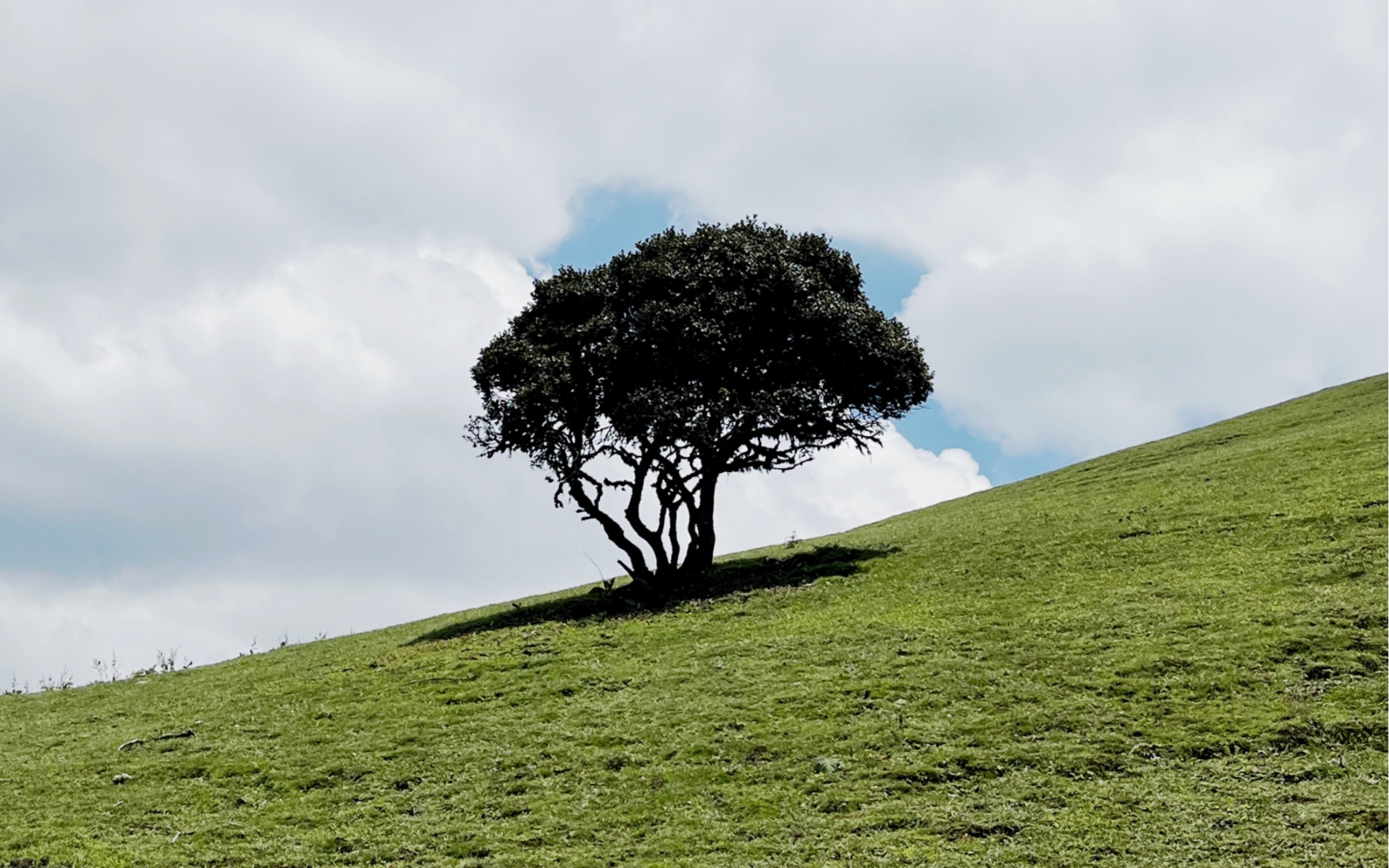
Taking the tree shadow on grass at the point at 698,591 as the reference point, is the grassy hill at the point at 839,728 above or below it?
below

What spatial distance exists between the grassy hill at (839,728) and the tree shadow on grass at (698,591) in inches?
23.7

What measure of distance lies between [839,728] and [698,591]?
1446 cm

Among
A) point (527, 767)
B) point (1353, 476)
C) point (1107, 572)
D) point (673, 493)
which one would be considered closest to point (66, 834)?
point (527, 767)

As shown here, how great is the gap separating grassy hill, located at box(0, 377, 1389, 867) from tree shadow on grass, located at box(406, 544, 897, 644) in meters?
0.60

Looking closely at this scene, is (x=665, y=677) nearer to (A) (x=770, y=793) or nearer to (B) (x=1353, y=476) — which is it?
(A) (x=770, y=793)

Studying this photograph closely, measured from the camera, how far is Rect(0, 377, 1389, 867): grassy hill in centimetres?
1445

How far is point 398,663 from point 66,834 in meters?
11.3

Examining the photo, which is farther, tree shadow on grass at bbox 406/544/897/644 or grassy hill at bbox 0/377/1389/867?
tree shadow on grass at bbox 406/544/897/644

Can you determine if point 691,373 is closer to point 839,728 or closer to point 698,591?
point 698,591

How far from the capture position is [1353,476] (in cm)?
3159

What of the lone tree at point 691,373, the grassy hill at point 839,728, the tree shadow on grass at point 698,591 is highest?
the lone tree at point 691,373

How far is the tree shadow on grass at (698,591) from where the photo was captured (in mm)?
31938

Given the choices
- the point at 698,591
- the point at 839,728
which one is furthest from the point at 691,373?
the point at 839,728

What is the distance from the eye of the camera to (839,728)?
18.3 metres
